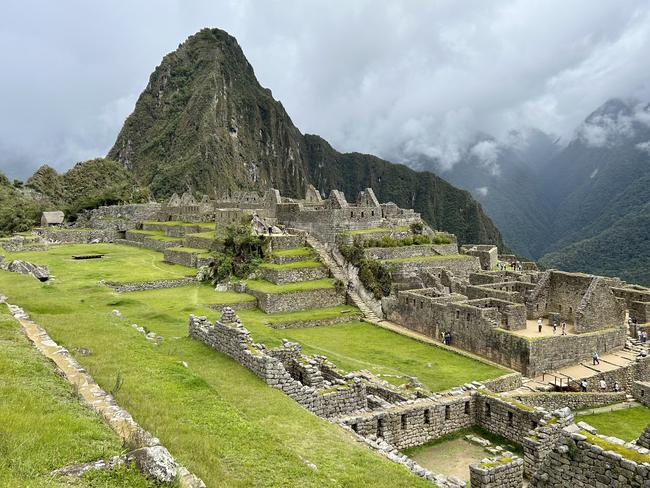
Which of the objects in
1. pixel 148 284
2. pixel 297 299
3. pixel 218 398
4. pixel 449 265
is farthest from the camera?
pixel 449 265

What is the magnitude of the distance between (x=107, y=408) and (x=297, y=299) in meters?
19.4

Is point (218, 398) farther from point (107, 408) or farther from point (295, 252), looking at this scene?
point (295, 252)

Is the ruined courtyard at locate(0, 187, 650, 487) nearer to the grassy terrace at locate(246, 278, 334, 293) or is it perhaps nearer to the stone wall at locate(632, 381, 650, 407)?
the stone wall at locate(632, 381, 650, 407)

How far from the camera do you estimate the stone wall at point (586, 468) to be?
630cm

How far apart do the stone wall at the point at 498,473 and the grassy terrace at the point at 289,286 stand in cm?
1786

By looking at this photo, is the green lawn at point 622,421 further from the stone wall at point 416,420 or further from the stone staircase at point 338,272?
the stone staircase at point 338,272

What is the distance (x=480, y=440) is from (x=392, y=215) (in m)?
26.9

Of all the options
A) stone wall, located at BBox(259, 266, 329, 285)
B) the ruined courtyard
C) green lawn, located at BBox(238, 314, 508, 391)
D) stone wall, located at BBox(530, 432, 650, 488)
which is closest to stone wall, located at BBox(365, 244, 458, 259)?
the ruined courtyard

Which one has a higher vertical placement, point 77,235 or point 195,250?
point 77,235

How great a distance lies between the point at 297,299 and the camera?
25297mm

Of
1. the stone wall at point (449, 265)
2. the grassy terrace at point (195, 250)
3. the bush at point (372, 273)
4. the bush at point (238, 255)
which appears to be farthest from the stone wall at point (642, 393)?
the grassy terrace at point (195, 250)

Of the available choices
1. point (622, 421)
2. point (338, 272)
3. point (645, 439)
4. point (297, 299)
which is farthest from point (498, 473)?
point (338, 272)

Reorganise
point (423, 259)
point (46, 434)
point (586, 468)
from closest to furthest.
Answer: point (46, 434), point (586, 468), point (423, 259)

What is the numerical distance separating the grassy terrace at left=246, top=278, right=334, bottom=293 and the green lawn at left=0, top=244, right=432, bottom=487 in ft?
42.0
